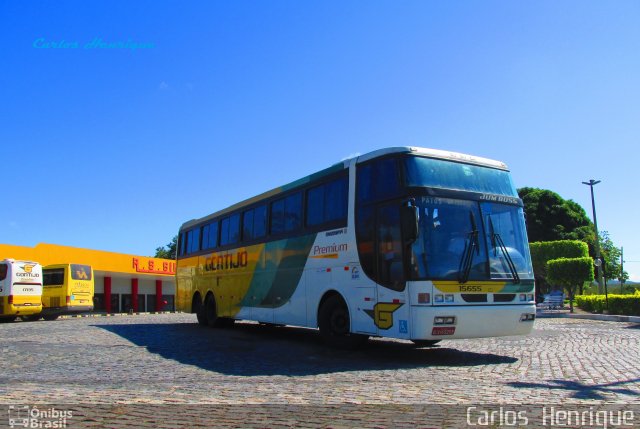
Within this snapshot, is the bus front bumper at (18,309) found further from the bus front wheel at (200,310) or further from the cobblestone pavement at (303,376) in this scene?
the cobblestone pavement at (303,376)

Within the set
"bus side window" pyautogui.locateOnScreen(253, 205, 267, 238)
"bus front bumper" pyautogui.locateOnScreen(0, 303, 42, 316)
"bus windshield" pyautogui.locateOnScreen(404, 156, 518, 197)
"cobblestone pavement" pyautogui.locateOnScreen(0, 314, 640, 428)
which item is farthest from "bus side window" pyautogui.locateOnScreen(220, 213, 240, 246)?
"bus front bumper" pyautogui.locateOnScreen(0, 303, 42, 316)

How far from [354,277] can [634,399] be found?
202 inches

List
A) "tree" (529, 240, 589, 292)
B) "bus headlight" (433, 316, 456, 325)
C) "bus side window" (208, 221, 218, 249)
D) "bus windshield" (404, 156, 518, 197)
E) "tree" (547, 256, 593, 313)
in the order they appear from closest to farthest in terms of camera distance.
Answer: "bus headlight" (433, 316, 456, 325) < "bus windshield" (404, 156, 518, 197) < "bus side window" (208, 221, 218, 249) < "tree" (547, 256, 593, 313) < "tree" (529, 240, 589, 292)

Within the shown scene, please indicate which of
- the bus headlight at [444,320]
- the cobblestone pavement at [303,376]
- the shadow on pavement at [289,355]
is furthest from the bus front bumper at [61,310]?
the bus headlight at [444,320]

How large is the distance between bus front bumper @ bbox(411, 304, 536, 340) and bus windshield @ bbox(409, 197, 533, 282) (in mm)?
513

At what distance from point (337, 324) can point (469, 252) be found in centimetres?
316

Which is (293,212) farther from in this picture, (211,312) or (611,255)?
Result: (611,255)

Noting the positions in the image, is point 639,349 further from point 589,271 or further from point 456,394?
point 589,271

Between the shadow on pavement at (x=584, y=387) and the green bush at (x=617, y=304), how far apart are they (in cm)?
2056

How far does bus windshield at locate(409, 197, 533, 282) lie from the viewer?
900 cm

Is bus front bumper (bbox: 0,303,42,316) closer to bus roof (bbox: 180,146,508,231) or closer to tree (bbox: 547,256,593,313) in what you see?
bus roof (bbox: 180,146,508,231)

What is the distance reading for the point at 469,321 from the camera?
904 cm

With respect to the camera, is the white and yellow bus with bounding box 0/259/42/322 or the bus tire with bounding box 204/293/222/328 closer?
the bus tire with bounding box 204/293/222/328

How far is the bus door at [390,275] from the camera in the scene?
9070 millimetres
